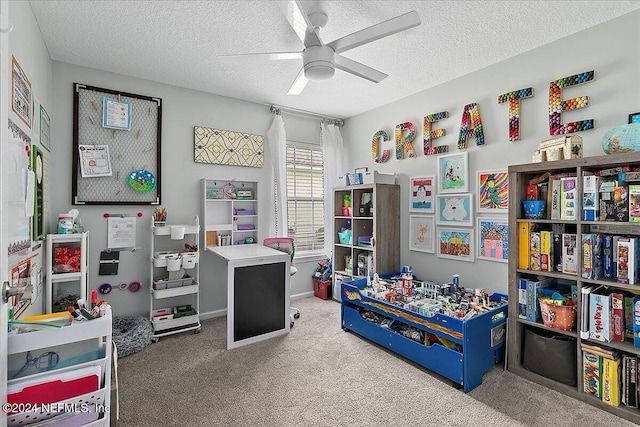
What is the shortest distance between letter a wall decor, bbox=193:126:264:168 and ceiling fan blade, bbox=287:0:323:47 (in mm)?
1917

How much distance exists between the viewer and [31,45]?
2148mm

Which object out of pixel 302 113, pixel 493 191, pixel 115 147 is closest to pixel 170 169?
pixel 115 147

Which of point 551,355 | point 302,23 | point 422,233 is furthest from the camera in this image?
point 422,233

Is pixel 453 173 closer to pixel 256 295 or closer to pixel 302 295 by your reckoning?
pixel 256 295

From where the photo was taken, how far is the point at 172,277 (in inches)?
130

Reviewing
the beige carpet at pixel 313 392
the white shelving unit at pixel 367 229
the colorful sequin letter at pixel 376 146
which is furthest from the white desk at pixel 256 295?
the colorful sequin letter at pixel 376 146

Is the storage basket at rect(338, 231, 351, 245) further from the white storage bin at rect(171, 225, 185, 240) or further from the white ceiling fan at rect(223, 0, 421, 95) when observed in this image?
the white ceiling fan at rect(223, 0, 421, 95)

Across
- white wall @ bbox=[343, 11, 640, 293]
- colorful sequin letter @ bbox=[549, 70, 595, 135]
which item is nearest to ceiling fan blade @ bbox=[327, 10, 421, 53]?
white wall @ bbox=[343, 11, 640, 293]

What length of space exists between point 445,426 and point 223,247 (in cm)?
262

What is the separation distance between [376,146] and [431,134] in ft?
2.80

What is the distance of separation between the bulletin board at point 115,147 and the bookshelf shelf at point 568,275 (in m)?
3.39

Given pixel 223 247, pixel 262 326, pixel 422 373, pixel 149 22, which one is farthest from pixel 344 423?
pixel 149 22

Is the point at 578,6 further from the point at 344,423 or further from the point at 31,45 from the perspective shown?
the point at 31,45

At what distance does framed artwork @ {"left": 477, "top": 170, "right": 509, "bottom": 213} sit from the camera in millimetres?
2894
